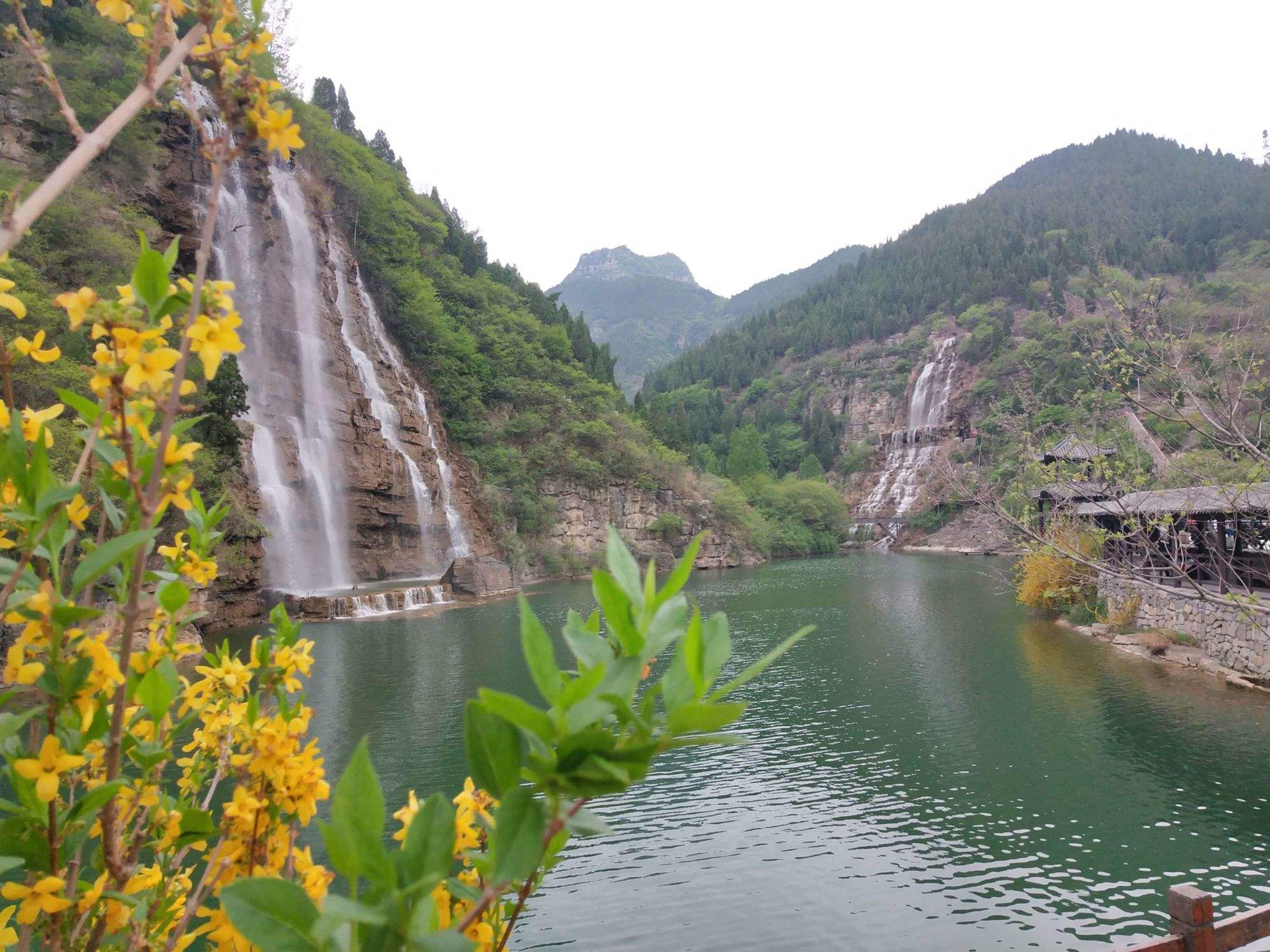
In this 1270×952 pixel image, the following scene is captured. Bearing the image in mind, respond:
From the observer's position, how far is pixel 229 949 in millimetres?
1314

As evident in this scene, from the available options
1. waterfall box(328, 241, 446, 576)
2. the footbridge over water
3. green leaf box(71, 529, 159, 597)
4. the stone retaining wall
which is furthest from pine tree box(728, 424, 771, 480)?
green leaf box(71, 529, 159, 597)

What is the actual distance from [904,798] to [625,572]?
8238 millimetres

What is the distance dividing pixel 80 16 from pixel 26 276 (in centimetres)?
1686

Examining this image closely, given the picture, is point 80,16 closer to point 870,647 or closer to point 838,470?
point 870,647

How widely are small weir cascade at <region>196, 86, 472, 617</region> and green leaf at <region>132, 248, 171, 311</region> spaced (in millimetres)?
20045

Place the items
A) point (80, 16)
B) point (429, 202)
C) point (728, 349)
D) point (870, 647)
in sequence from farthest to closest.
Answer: point (728, 349), point (429, 202), point (80, 16), point (870, 647)

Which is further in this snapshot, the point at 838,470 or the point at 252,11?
the point at 838,470

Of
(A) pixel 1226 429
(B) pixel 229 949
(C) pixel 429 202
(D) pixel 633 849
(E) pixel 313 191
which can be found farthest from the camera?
(C) pixel 429 202

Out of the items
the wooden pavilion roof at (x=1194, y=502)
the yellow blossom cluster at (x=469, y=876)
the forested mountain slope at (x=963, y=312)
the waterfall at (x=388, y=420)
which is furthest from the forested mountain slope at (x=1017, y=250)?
the yellow blossom cluster at (x=469, y=876)

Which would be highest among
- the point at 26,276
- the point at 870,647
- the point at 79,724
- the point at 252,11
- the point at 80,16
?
the point at 80,16

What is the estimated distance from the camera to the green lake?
577cm

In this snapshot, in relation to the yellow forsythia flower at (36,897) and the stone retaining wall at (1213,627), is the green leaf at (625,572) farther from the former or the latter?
the stone retaining wall at (1213,627)

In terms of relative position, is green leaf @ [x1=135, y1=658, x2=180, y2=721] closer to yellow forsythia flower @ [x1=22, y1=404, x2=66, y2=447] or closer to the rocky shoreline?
yellow forsythia flower @ [x1=22, y1=404, x2=66, y2=447]

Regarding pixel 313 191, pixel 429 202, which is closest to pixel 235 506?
pixel 313 191
